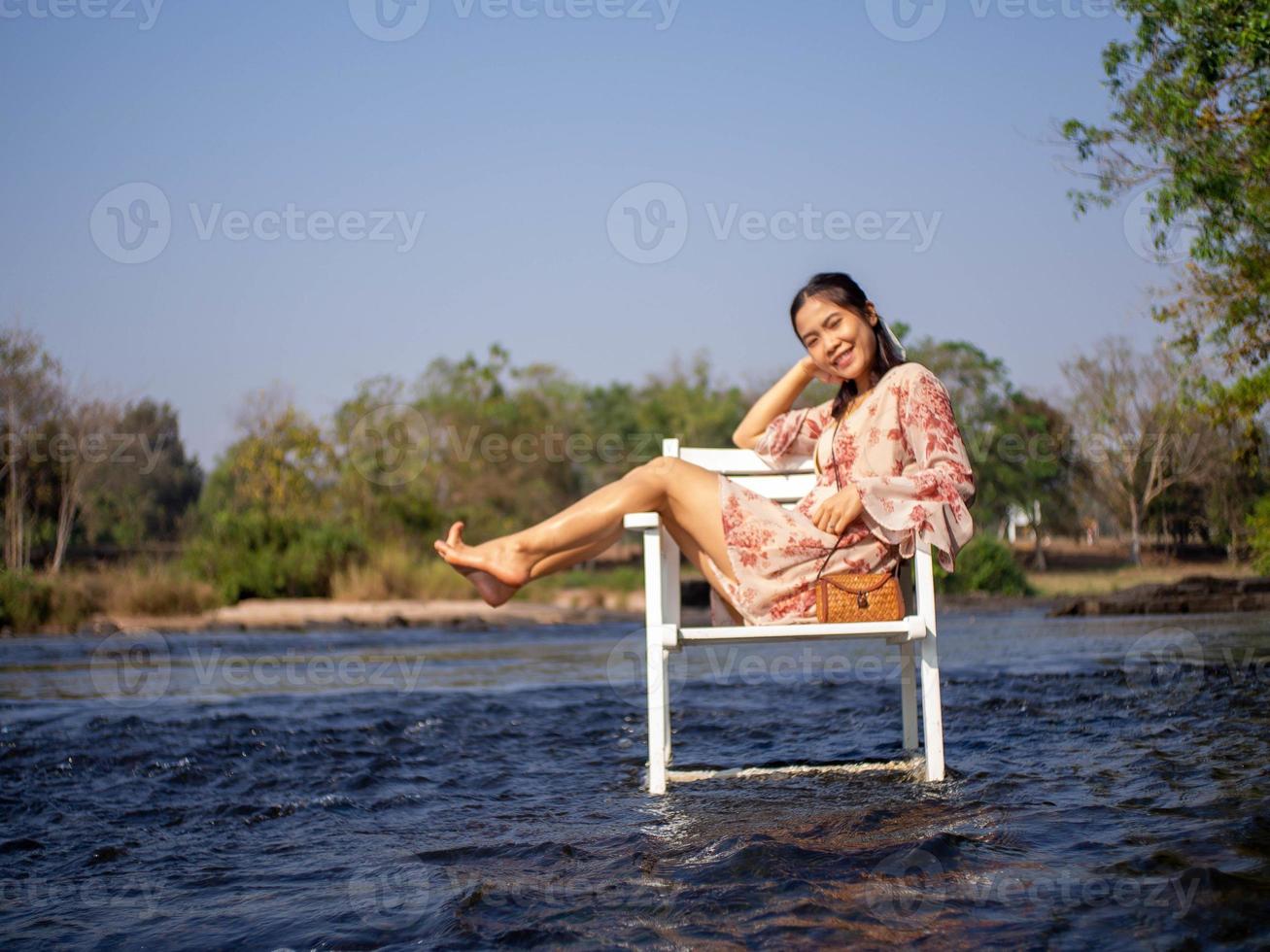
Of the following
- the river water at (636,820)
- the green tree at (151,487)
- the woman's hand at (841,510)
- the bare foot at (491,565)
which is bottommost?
the river water at (636,820)

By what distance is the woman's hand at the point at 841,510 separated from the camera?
3252 mm

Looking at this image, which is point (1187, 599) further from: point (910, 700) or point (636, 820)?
point (636, 820)

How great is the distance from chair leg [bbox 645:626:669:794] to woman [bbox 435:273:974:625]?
0.39 m

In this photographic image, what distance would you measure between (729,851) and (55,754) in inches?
118

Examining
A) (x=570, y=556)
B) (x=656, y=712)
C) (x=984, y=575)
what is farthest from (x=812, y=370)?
(x=984, y=575)

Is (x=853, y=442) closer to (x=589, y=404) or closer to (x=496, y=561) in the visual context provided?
(x=496, y=561)

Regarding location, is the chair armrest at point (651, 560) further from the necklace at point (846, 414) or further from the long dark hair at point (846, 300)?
the long dark hair at point (846, 300)

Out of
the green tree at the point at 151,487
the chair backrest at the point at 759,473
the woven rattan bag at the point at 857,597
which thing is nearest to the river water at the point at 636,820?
the woven rattan bag at the point at 857,597

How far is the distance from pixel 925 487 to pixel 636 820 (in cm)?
118

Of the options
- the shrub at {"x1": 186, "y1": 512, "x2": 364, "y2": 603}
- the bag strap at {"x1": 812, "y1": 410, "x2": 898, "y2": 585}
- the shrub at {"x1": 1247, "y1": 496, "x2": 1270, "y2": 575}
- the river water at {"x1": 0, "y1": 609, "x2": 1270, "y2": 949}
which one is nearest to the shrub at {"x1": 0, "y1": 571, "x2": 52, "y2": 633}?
the shrub at {"x1": 186, "y1": 512, "x2": 364, "y2": 603}

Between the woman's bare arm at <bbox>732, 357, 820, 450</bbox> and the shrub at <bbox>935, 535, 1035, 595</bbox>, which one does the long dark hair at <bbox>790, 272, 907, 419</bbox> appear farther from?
→ the shrub at <bbox>935, 535, 1035, 595</bbox>

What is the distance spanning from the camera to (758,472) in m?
3.85

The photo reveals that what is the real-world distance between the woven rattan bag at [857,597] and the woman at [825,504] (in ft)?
0.37

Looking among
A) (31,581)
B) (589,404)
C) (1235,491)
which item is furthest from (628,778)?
(589,404)
